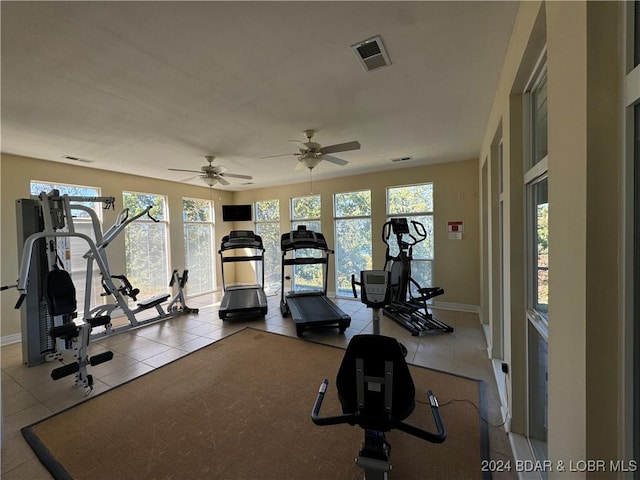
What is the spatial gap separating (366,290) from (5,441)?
130 inches

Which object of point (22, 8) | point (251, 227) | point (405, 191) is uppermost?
point (22, 8)

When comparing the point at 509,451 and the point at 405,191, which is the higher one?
the point at 405,191

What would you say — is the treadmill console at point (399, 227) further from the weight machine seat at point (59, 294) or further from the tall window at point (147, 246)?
the tall window at point (147, 246)

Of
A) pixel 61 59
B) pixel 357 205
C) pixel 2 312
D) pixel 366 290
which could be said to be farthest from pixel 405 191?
pixel 2 312

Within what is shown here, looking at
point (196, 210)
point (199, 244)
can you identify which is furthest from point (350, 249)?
point (196, 210)

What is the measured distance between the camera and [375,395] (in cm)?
161

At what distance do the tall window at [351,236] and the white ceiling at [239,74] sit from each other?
2.38 metres

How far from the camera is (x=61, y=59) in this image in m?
1.96

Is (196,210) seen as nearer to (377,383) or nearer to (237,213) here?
(237,213)

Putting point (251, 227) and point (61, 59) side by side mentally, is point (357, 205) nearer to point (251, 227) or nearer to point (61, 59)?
point (251, 227)

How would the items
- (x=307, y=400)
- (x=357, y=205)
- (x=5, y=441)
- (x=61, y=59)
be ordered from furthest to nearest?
(x=357, y=205), (x=307, y=400), (x=5, y=441), (x=61, y=59)

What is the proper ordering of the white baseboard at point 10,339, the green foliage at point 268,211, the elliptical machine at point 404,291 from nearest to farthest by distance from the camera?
the white baseboard at point 10,339 < the elliptical machine at point 404,291 < the green foliage at point 268,211

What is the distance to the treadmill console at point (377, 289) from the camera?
2799 millimetres

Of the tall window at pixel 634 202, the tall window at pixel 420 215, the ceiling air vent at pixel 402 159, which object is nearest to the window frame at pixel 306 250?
the tall window at pixel 420 215
